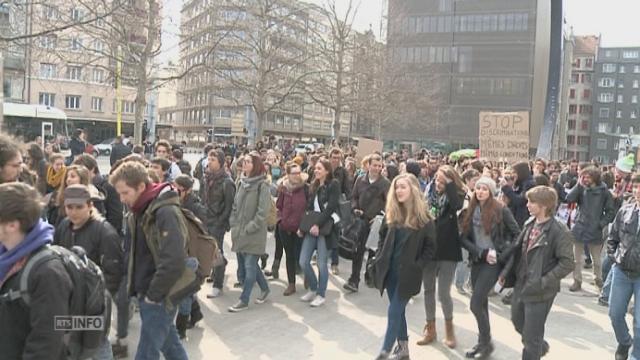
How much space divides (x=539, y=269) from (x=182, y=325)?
3.45 meters


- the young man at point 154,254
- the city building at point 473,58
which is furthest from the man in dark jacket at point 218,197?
the city building at point 473,58

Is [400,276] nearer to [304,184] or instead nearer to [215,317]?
[215,317]

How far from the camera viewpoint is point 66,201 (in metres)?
4.30

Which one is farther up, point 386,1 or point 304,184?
point 386,1

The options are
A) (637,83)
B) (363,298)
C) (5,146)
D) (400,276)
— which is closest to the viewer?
(5,146)

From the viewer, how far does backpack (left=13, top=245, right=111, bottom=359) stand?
259 cm

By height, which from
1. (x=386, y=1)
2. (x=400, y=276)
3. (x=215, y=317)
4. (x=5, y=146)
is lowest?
(x=215, y=317)

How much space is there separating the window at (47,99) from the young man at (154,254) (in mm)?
62462

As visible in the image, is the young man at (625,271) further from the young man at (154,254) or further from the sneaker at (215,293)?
the sneaker at (215,293)

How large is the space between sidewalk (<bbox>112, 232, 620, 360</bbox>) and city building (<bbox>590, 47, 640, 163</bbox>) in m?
114

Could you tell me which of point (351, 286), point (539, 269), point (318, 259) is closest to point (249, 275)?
point (318, 259)

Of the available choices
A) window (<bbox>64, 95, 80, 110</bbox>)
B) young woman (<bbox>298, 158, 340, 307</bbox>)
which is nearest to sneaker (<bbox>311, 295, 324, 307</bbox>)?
young woman (<bbox>298, 158, 340, 307</bbox>)

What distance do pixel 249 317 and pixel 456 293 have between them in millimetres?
3265

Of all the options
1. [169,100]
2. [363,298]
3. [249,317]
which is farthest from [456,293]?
[169,100]
